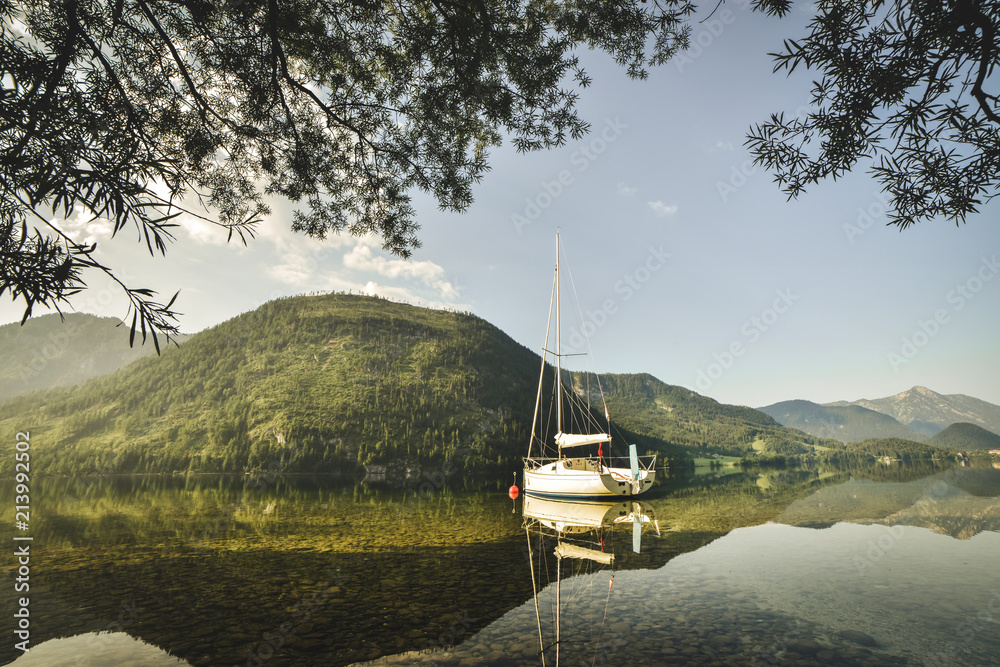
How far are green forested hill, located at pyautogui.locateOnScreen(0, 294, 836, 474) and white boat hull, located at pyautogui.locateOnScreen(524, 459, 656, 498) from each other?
68.4 m

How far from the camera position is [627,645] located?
8.02m

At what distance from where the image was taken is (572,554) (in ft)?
52.0

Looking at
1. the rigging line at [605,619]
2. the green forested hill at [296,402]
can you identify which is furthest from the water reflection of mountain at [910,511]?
the green forested hill at [296,402]

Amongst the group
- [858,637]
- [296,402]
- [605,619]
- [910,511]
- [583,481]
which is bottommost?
[910,511]

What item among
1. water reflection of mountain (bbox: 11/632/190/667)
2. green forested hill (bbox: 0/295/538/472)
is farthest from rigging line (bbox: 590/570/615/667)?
green forested hill (bbox: 0/295/538/472)

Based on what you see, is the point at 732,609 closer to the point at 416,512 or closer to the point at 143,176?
the point at 143,176

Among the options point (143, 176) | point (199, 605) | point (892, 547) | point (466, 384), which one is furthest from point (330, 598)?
point (466, 384)

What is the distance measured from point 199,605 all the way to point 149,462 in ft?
491

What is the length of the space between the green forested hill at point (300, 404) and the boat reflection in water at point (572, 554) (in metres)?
77.9

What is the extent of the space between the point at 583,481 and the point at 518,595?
24.0 m

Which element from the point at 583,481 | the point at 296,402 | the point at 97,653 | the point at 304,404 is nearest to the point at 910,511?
the point at 583,481

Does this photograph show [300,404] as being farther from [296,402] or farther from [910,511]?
[910,511]

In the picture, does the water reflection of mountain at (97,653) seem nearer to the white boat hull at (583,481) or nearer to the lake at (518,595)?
the lake at (518,595)

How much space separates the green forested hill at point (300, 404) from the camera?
390 feet
